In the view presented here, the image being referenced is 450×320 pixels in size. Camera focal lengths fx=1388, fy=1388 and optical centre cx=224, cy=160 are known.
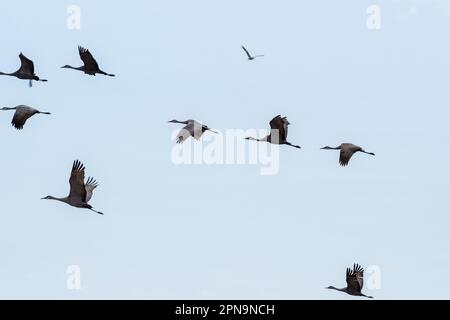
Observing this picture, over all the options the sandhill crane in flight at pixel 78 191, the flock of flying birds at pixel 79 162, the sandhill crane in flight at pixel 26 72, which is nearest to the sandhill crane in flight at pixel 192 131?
the flock of flying birds at pixel 79 162

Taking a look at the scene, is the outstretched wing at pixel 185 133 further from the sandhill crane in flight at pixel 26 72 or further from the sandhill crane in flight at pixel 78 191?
the sandhill crane in flight at pixel 26 72

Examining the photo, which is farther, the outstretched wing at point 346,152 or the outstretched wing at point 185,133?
the outstretched wing at point 346,152

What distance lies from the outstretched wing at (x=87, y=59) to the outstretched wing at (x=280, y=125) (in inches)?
296

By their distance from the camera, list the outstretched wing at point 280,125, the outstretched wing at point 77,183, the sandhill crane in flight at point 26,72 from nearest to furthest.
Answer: the outstretched wing at point 77,183 → the outstretched wing at point 280,125 → the sandhill crane in flight at point 26,72

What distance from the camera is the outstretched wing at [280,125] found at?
5234cm

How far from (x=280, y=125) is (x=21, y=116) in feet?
33.8

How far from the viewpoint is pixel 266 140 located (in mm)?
55000

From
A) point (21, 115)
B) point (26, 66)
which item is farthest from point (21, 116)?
point (26, 66)

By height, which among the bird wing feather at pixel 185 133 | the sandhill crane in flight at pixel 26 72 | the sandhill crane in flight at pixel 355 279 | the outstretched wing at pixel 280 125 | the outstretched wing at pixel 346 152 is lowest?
the sandhill crane in flight at pixel 355 279

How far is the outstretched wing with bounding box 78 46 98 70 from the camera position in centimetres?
5341

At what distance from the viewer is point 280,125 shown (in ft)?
173

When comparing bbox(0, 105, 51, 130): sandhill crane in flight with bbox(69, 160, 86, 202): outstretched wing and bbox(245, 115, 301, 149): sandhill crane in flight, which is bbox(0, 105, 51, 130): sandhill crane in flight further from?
bbox(245, 115, 301, 149): sandhill crane in flight
